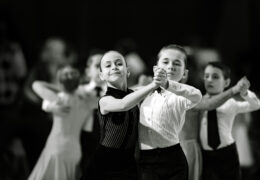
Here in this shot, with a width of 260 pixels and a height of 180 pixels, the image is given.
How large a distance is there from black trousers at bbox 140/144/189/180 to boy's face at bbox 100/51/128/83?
56cm

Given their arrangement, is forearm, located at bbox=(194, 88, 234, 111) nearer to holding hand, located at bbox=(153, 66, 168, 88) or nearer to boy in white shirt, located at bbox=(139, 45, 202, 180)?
boy in white shirt, located at bbox=(139, 45, 202, 180)

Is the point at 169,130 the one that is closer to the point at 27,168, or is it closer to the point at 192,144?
the point at 192,144

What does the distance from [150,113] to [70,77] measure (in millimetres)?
1030

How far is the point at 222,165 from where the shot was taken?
3873mm

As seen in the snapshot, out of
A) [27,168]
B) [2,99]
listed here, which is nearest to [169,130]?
[27,168]

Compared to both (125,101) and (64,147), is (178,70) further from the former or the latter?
(64,147)

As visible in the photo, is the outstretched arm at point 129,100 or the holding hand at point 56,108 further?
the holding hand at point 56,108

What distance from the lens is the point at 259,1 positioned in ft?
25.8

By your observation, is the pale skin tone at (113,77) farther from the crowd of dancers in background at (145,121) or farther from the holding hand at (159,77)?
the holding hand at (159,77)

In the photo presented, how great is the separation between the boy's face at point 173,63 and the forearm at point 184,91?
0.25 metres

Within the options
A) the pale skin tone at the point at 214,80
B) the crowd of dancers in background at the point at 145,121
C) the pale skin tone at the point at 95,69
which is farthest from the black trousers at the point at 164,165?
the pale skin tone at the point at 95,69

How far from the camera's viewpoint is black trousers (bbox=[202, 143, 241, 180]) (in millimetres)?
3865

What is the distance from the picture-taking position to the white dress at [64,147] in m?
4.25

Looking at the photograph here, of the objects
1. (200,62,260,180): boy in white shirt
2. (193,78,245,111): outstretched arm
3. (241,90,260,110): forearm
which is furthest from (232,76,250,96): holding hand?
(200,62,260,180): boy in white shirt
